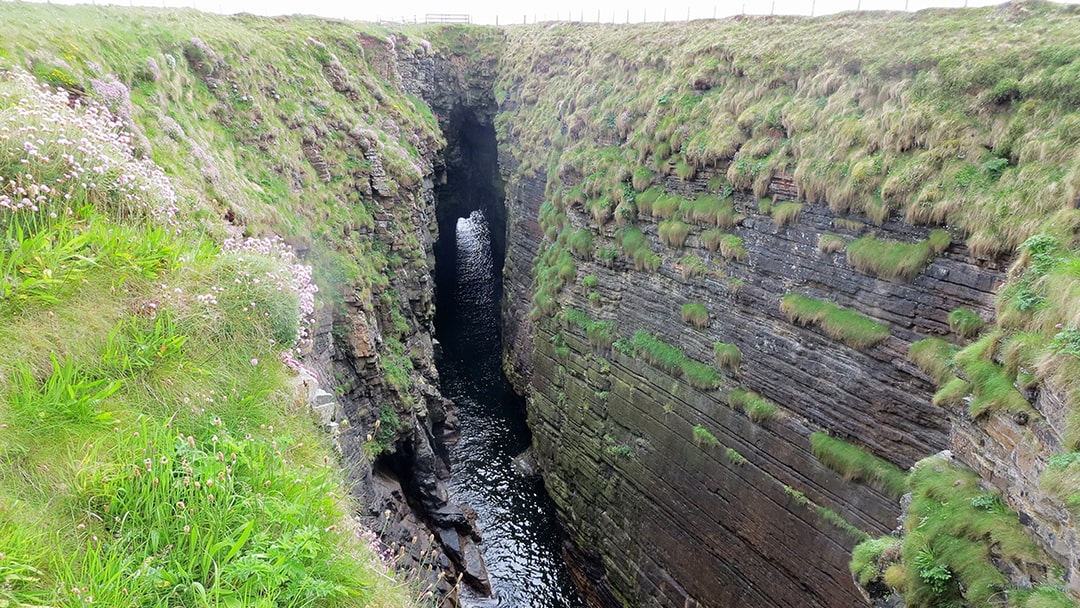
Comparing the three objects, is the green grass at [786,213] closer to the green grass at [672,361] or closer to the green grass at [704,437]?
the green grass at [672,361]

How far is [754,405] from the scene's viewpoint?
52.1ft

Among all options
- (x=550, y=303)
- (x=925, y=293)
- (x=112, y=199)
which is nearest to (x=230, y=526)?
(x=112, y=199)

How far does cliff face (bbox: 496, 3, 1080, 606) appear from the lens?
10469 mm

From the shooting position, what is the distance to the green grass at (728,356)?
16.7 metres

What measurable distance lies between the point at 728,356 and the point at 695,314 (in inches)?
74.2

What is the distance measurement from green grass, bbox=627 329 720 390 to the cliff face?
0.24 ft

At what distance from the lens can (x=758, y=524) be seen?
15.8 m

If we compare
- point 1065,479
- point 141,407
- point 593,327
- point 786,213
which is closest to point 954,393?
point 1065,479

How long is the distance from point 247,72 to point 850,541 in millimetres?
23188

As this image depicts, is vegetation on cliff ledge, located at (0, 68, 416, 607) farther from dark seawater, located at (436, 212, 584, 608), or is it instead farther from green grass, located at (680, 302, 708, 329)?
dark seawater, located at (436, 212, 584, 608)

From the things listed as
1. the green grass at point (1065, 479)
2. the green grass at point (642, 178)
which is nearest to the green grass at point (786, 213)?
the green grass at point (642, 178)

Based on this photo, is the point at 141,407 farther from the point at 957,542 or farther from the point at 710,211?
the point at 710,211

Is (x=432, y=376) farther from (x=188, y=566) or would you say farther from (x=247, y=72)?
(x=188, y=566)

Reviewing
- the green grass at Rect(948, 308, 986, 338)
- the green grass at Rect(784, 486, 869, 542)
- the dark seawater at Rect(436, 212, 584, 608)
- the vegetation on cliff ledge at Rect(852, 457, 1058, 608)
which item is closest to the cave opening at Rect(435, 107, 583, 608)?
the dark seawater at Rect(436, 212, 584, 608)
